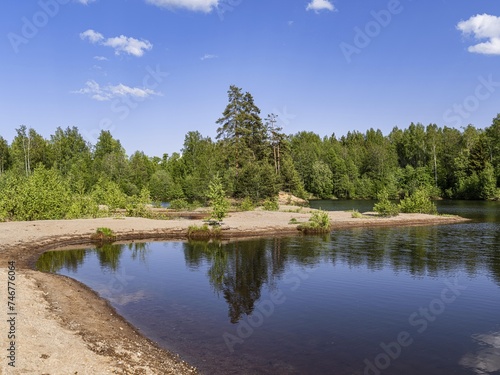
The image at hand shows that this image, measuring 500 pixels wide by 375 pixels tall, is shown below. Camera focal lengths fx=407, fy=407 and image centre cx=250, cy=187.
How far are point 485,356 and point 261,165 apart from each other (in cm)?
6450

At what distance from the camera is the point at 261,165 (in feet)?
247

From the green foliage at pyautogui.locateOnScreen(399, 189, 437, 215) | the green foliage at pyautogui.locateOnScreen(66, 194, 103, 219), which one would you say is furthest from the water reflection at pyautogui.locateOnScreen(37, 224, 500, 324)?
the green foliage at pyautogui.locateOnScreen(399, 189, 437, 215)

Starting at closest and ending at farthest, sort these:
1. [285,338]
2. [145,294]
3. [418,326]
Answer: [285,338] < [418,326] < [145,294]

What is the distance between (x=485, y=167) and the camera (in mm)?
94938

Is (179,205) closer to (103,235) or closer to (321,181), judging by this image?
(103,235)

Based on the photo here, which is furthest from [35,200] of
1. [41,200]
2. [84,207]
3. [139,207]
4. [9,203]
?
[139,207]

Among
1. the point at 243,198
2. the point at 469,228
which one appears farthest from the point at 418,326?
the point at 243,198

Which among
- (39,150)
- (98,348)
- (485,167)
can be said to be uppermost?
(39,150)

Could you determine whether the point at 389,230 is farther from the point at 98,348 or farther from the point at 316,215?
the point at 98,348

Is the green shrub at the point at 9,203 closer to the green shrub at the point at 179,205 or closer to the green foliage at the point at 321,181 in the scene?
the green shrub at the point at 179,205

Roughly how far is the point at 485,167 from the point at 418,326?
94.8m

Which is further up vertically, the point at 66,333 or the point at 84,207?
the point at 84,207

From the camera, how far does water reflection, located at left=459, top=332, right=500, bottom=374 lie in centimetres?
1092

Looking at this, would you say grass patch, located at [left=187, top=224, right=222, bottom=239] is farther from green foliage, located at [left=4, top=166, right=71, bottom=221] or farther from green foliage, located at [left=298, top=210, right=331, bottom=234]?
green foliage, located at [left=4, top=166, right=71, bottom=221]
